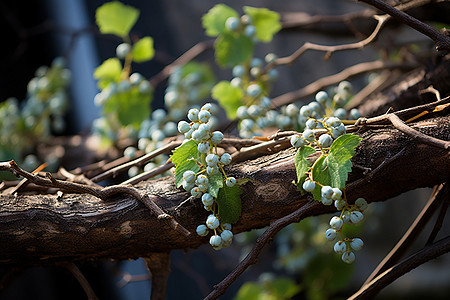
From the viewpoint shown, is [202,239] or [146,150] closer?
[202,239]

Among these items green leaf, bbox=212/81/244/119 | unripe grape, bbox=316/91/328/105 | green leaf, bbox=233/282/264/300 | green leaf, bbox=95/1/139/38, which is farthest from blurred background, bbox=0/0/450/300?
unripe grape, bbox=316/91/328/105

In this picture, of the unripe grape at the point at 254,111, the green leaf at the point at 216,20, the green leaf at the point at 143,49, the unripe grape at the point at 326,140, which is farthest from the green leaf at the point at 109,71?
the unripe grape at the point at 326,140

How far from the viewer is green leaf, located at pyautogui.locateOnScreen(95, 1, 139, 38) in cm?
81

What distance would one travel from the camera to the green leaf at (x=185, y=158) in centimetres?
45

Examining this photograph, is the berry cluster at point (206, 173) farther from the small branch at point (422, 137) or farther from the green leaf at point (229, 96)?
the green leaf at point (229, 96)

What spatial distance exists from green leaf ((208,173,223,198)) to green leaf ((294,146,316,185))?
80mm

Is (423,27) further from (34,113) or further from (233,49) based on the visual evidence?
(34,113)

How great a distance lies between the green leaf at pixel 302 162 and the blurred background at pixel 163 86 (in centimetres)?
81

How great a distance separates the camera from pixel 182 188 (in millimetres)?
474

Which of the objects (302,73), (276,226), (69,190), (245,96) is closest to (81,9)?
(302,73)

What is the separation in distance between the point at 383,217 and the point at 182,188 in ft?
4.14

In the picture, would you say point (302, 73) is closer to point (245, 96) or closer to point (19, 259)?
point (245, 96)

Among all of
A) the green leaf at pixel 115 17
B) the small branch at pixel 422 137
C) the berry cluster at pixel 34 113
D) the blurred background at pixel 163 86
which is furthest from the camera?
the blurred background at pixel 163 86

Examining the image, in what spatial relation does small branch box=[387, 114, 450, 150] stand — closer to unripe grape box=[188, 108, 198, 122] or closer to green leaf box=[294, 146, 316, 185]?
green leaf box=[294, 146, 316, 185]
